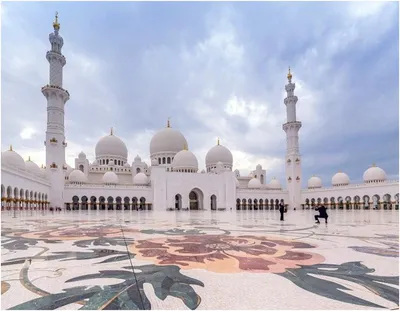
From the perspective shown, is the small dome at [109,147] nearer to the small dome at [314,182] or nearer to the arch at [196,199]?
the arch at [196,199]

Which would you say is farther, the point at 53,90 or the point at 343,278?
the point at 53,90

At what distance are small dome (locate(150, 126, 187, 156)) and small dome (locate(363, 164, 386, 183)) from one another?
22815mm

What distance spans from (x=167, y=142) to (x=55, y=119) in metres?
15.5

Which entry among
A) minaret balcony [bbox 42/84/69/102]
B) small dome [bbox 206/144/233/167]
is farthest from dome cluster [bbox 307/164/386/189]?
Answer: minaret balcony [bbox 42/84/69/102]

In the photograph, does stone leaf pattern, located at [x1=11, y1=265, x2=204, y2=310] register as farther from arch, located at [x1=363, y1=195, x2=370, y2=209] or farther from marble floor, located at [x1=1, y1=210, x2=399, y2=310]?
arch, located at [x1=363, y1=195, x2=370, y2=209]

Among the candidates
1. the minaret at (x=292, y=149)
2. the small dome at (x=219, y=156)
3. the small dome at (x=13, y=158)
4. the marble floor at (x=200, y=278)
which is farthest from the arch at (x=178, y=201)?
the marble floor at (x=200, y=278)

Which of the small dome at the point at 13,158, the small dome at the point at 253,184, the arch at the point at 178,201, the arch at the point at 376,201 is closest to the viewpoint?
the small dome at the point at 13,158

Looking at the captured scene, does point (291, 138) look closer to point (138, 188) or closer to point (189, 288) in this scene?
point (138, 188)

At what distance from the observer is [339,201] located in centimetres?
3469

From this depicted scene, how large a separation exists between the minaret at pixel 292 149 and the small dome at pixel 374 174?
25.1 ft

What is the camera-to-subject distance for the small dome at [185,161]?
3609cm

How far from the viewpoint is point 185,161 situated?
36.2 m

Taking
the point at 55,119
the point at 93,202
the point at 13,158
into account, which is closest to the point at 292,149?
the point at 93,202

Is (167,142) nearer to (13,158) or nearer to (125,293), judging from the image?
(13,158)
